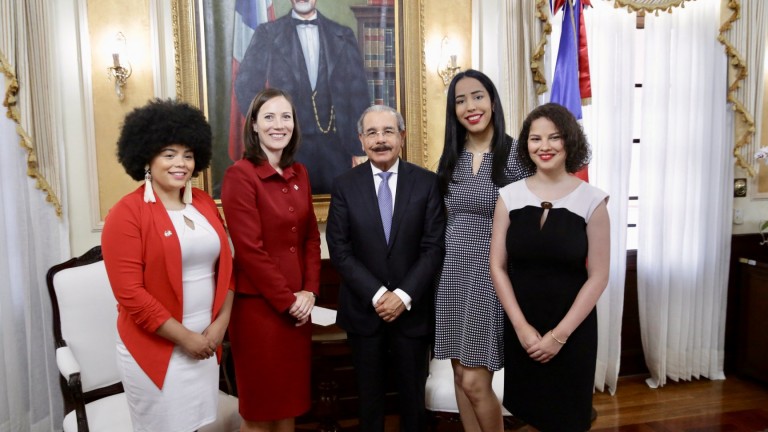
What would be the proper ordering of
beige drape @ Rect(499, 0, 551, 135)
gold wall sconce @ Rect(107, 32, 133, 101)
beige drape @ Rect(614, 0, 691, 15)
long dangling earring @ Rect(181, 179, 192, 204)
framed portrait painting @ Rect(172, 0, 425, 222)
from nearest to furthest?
long dangling earring @ Rect(181, 179, 192, 204) → gold wall sconce @ Rect(107, 32, 133, 101) → framed portrait painting @ Rect(172, 0, 425, 222) → beige drape @ Rect(499, 0, 551, 135) → beige drape @ Rect(614, 0, 691, 15)

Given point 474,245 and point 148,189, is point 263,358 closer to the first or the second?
point 148,189

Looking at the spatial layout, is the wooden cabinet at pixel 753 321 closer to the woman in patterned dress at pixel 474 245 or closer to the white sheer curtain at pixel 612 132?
the white sheer curtain at pixel 612 132

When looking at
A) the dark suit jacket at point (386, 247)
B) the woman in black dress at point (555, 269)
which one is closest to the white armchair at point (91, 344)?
the dark suit jacket at point (386, 247)

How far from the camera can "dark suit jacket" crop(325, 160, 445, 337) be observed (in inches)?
78.6

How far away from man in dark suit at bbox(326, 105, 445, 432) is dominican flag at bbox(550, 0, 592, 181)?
55.8 inches

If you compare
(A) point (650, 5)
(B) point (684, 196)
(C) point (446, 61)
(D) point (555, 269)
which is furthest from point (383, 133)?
(B) point (684, 196)

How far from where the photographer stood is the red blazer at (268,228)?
1.88m

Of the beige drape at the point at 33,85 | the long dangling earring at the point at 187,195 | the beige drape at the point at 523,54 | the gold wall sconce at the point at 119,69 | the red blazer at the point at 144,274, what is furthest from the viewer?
the beige drape at the point at 523,54

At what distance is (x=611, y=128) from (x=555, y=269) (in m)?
1.97

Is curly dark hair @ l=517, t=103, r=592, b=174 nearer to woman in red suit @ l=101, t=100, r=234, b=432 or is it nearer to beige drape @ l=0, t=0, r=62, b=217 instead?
woman in red suit @ l=101, t=100, r=234, b=432

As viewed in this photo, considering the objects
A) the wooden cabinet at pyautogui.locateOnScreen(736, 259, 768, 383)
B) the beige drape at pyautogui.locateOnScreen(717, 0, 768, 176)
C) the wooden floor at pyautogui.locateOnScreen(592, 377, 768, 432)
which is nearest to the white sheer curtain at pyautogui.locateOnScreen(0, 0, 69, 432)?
the wooden floor at pyautogui.locateOnScreen(592, 377, 768, 432)

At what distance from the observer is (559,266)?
5.95ft

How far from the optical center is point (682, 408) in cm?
324

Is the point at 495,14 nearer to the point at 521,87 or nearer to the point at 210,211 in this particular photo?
the point at 521,87
